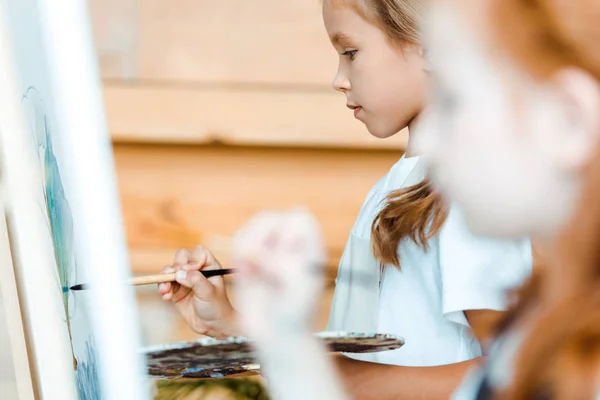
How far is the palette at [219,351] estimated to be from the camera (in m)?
0.66

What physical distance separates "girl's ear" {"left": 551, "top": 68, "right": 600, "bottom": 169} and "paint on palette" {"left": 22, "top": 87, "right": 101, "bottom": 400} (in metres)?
0.31

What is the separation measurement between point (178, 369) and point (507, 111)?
0.38 meters

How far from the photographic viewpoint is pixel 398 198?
985 mm

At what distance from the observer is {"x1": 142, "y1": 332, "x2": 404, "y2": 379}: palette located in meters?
0.66

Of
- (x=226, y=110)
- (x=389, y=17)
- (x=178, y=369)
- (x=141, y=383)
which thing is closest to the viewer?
(x=141, y=383)

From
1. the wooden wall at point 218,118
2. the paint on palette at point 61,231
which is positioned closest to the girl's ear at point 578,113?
the paint on palette at point 61,231

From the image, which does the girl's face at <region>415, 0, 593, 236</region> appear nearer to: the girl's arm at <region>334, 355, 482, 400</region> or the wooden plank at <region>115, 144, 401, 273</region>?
the girl's arm at <region>334, 355, 482, 400</region>

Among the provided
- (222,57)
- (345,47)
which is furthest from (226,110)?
(345,47)

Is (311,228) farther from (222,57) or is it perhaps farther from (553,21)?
(222,57)

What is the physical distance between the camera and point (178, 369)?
754mm

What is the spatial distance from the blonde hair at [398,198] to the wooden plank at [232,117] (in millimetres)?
1294

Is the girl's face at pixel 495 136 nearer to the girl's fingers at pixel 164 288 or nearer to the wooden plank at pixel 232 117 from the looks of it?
the girl's fingers at pixel 164 288

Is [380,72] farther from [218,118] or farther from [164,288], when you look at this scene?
[218,118]

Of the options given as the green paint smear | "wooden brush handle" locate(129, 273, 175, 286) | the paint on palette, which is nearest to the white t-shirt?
the green paint smear
